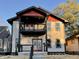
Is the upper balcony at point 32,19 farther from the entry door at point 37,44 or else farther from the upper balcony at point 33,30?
the entry door at point 37,44

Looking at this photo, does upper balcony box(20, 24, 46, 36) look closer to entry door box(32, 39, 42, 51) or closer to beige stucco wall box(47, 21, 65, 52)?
entry door box(32, 39, 42, 51)

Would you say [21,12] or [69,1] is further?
[69,1]

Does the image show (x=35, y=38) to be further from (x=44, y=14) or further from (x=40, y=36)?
(x=44, y=14)

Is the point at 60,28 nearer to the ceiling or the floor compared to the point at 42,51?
nearer to the ceiling

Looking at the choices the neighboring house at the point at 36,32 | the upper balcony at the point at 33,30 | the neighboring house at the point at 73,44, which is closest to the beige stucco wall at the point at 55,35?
the neighboring house at the point at 36,32

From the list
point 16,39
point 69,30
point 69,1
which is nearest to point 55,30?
point 16,39

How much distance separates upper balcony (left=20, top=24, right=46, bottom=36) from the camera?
35.3 m

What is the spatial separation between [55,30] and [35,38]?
375cm

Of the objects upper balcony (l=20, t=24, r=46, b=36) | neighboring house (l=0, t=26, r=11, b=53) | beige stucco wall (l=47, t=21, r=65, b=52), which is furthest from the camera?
neighboring house (l=0, t=26, r=11, b=53)

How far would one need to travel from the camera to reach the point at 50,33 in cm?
3753

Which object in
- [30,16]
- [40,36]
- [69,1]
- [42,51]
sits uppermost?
[69,1]

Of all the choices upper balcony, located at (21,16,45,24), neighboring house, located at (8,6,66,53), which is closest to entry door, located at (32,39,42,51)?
neighboring house, located at (8,6,66,53)

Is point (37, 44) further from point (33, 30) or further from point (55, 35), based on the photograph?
point (55, 35)

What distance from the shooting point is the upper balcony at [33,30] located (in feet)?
116
